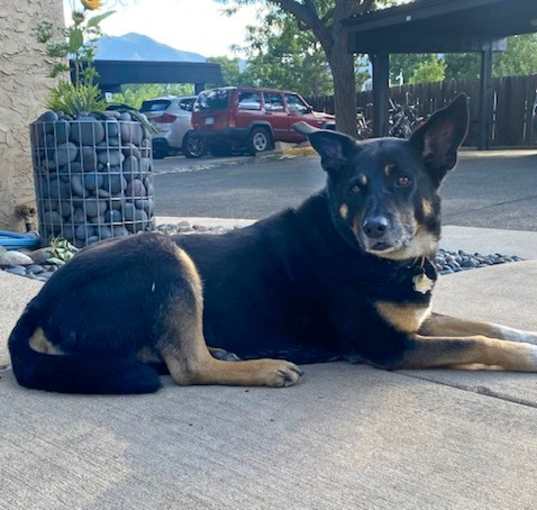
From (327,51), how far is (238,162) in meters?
4.50

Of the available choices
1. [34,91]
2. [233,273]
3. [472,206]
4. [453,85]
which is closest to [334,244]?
[233,273]

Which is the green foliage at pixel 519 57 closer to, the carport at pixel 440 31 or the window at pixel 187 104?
the carport at pixel 440 31

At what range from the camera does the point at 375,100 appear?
2147 cm

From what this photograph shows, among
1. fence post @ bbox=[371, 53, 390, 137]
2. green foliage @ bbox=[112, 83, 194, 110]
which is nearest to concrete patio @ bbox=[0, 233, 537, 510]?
green foliage @ bbox=[112, 83, 194, 110]

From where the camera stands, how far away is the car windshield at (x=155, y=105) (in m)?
25.3

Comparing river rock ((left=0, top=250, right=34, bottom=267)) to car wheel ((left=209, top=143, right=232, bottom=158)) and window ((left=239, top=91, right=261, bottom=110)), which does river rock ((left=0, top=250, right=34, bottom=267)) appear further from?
car wheel ((left=209, top=143, right=232, bottom=158))

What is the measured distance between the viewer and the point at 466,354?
10.1ft

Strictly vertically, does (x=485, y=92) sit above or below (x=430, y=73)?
below

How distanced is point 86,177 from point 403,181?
11.4 ft

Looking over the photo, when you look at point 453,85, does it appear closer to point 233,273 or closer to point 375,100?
point 375,100

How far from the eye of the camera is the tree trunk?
68.3 ft

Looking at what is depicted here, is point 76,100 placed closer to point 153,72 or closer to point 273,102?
point 273,102

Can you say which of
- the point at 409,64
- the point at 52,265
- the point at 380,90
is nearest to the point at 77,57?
the point at 52,265

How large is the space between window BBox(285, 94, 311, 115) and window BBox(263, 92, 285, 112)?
327mm
